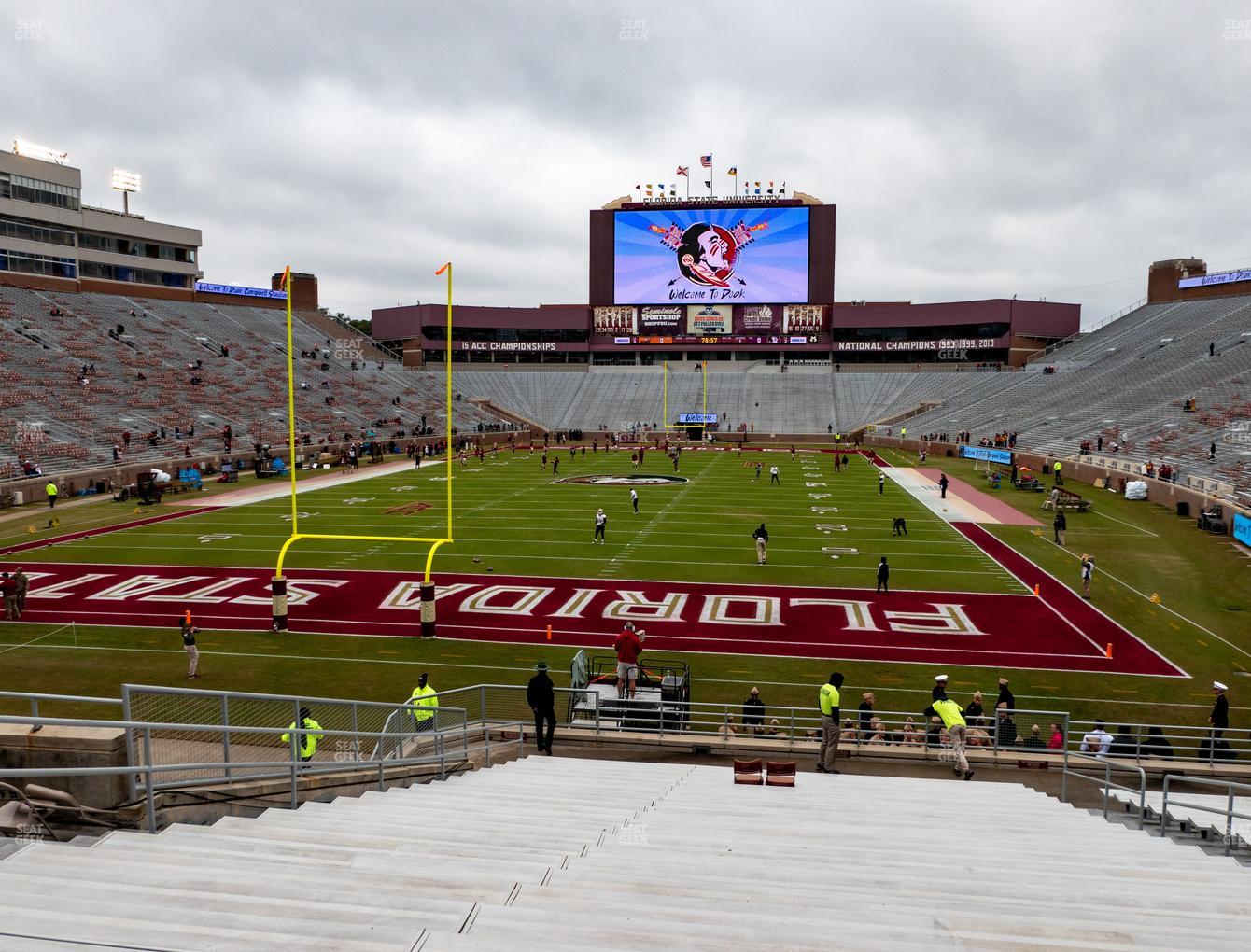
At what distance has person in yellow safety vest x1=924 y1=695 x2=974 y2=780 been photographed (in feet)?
34.4

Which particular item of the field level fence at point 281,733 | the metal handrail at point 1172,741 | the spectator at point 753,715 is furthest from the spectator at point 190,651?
the metal handrail at point 1172,741

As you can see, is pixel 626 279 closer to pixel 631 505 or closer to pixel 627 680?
pixel 631 505

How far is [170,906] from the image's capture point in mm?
3461

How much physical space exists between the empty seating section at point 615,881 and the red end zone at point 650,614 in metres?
8.99

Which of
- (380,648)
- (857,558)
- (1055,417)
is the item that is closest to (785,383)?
(1055,417)

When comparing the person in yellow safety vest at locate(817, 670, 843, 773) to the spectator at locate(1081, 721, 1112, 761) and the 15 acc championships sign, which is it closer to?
the spectator at locate(1081, 721, 1112, 761)

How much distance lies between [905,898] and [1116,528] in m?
28.8

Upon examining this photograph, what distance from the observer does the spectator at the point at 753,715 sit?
11797 millimetres

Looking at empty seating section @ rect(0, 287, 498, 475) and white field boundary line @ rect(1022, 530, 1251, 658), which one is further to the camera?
empty seating section @ rect(0, 287, 498, 475)

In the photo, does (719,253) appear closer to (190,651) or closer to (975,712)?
(190,651)

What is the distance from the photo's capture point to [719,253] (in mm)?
82500

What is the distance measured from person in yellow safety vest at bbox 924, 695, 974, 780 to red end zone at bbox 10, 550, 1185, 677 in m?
5.07

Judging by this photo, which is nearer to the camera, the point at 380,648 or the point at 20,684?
the point at 20,684

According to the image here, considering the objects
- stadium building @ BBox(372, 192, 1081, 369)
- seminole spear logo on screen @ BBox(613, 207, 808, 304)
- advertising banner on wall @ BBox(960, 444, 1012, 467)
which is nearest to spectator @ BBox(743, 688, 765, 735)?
advertising banner on wall @ BBox(960, 444, 1012, 467)
